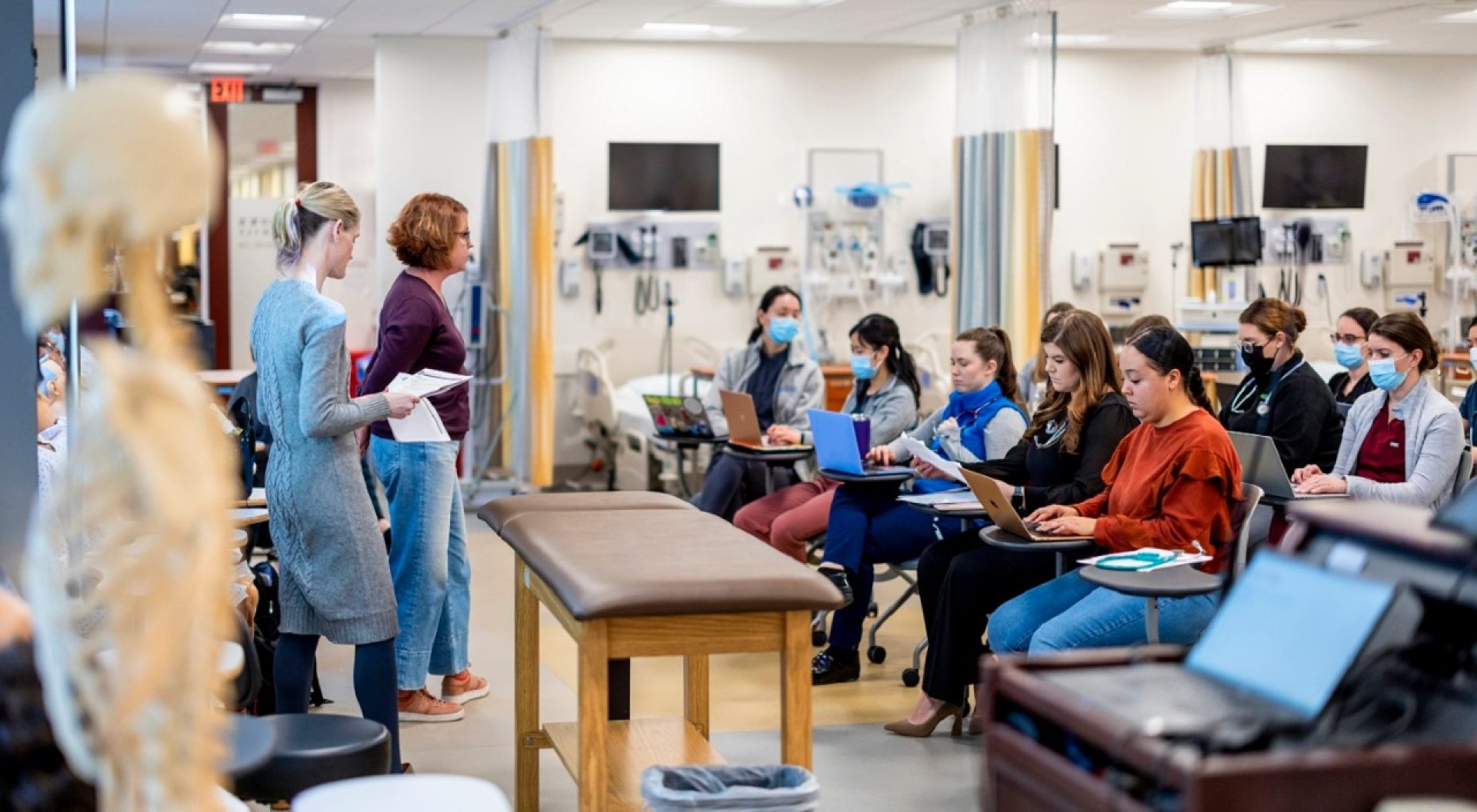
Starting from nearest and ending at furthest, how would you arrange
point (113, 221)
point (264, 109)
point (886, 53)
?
1. point (113, 221)
2. point (886, 53)
3. point (264, 109)

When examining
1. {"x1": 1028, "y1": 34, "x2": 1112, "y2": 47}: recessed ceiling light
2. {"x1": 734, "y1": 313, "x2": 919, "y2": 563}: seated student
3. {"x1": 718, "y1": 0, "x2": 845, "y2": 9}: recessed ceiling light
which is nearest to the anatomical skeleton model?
{"x1": 734, "y1": 313, "x2": 919, "y2": 563}: seated student

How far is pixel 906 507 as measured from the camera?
5.55 meters

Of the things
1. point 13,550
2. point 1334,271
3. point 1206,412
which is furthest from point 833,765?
point 1334,271

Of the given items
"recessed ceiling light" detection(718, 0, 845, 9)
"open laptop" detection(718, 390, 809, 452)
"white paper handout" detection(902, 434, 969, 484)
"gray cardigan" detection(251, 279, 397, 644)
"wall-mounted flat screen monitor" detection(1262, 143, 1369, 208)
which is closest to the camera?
"gray cardigan" detection(251, 279, 397, 644)

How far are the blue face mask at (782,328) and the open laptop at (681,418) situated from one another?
0.45 metres

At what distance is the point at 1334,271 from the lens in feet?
36.6

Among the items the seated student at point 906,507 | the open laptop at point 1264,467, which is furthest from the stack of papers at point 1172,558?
the seated student at point 906,507

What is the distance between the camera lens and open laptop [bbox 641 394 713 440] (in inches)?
267

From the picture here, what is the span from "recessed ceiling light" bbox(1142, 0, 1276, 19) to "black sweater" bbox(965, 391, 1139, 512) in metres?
4.80

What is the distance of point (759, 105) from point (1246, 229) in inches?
127

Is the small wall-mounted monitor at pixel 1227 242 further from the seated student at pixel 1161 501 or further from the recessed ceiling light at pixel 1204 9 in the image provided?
the seated student at pixel 1161 501

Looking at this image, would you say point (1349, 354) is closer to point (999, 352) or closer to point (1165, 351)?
point (999, 352)

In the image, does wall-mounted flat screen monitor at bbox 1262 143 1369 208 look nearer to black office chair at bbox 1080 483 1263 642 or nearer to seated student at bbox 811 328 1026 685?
seated student at bbox 811 328 1026 685

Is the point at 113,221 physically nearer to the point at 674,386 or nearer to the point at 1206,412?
the point at 1206,412
